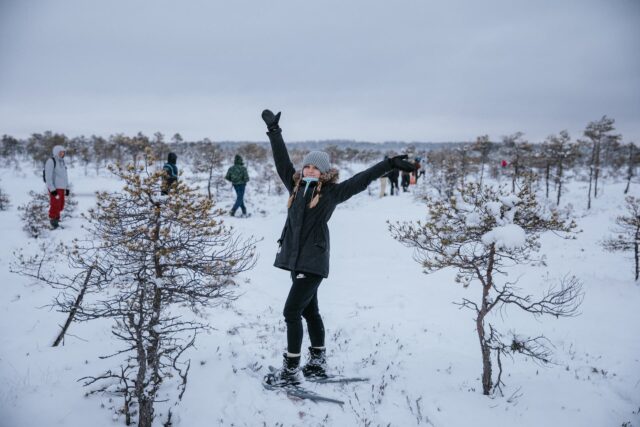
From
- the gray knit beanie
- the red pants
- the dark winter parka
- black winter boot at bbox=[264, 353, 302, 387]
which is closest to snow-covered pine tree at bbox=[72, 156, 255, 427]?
the dark winter parka

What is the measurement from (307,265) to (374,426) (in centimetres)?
164

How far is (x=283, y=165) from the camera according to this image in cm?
353

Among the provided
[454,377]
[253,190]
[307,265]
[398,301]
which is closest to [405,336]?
[454,377]

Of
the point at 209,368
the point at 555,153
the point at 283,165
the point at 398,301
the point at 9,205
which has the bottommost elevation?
the point at 398,301

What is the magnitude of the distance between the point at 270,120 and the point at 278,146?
0.94 ft

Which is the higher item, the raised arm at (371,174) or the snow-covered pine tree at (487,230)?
the raised arm at (371,174)

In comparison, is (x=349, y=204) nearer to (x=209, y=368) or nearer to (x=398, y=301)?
Result: (x=398, y=301)

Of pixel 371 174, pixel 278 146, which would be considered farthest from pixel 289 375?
pixel 278 146

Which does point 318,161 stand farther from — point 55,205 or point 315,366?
point 55,205

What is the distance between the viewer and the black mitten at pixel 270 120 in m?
3.43

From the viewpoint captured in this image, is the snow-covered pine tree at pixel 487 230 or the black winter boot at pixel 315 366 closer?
the snow-covered pine tree at pixel 487 230

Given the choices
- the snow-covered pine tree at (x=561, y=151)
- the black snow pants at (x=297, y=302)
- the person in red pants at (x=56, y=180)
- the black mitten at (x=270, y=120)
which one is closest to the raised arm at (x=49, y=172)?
the person in red pants at (x=56, y=180)

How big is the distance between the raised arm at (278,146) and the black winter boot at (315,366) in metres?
1.87

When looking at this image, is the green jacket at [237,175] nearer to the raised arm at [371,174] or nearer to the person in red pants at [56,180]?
the person in red pants at [56,180]
